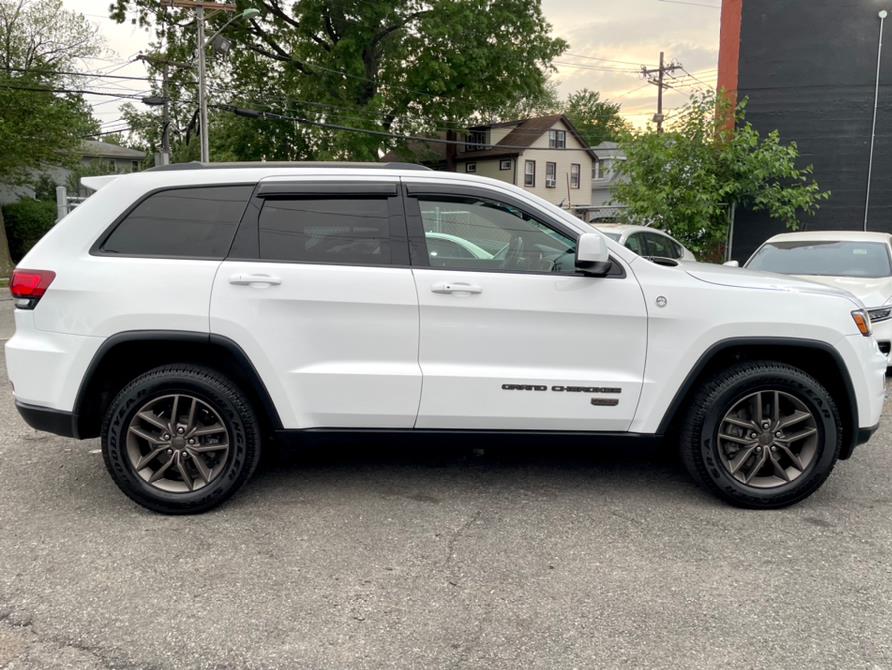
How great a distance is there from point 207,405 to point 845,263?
7.42 m

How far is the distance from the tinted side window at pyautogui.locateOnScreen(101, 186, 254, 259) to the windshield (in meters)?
6.35

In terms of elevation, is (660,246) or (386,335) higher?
(660,246)

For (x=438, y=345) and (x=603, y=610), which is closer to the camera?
(x=603, y=610)

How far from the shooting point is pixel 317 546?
3.58 m

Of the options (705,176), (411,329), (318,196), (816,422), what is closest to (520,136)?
(705,176)

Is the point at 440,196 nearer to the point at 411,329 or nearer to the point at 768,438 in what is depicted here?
the point at 411,329

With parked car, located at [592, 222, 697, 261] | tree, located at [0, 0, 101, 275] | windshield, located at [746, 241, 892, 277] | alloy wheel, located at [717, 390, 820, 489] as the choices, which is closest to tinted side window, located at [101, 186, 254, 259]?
alloy wheel, located at [717, 390, 820, 489]

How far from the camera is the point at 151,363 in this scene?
4027 mm

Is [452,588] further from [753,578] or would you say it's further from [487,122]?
[487,122]

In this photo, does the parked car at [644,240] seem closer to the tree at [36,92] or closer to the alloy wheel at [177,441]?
the alloy wheel at [177,441]

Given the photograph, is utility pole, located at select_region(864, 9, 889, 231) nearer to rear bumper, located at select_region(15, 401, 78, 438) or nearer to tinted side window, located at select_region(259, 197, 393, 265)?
tinted side window, located at select_region(259, 197, 393, 265)

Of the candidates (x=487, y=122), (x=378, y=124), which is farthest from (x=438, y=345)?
(x=487, y=122)

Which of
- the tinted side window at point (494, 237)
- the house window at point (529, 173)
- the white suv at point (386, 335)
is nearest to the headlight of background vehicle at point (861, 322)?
the white suv at point (386, 335)

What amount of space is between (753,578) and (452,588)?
4.48ft
